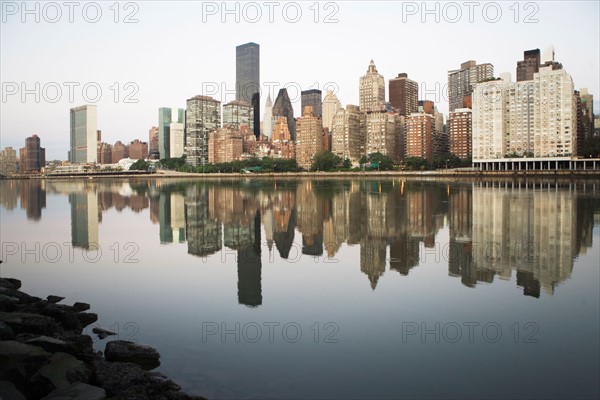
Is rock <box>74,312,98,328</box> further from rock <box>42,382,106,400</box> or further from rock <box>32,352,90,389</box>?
rock <box>42,382,106,400</box>

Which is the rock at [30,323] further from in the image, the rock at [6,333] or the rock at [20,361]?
the rock at [20,361]

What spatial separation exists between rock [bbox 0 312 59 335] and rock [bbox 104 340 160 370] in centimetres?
127

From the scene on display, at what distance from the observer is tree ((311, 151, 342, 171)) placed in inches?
6924

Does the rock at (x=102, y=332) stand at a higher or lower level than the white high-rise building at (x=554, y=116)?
lower

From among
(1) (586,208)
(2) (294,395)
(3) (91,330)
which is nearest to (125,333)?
(3) (91,330)

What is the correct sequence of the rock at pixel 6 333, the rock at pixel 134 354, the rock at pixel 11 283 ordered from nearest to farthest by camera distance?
1. the rock at pixel 6 333
2. the rock at pixel 134 354
3. the rock at pixel 11 283

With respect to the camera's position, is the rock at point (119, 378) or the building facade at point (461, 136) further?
the building facade at point (461, 136)

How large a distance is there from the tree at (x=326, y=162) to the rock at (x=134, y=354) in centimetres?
16748

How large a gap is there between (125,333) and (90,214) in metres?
30.4

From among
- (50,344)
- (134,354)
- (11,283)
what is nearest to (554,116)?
(11,283)

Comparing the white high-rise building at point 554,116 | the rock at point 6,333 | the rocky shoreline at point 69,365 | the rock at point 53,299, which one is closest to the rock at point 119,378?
the rocky shoreline at point 69,365

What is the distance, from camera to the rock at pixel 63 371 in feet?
22.7

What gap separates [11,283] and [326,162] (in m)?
163

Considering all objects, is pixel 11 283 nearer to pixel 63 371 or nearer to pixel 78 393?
pixel 63 371
